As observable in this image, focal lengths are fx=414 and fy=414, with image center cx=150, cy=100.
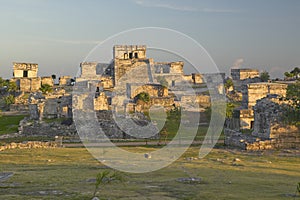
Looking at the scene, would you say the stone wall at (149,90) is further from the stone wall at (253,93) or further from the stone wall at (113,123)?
the stone wall at (253,93)

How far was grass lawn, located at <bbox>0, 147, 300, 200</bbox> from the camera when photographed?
16.1 m

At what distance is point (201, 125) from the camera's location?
48.6 m

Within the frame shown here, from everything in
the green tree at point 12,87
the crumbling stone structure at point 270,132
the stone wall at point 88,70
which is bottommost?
the crumbling stone structure at point 270,132

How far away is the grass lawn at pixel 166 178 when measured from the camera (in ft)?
52.7

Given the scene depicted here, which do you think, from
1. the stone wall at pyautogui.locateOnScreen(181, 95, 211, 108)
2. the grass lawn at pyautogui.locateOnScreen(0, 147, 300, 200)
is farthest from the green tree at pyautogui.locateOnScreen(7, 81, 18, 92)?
the grass lawn at pyautogui.locateOnScreen(0, 147, 300, 200)

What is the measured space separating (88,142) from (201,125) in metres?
14.6

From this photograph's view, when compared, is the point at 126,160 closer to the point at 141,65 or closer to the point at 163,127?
the point at 163,127

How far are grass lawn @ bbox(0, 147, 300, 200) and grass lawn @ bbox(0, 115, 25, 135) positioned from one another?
1795 centimetres

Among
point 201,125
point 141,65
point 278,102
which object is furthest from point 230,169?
point 141,65

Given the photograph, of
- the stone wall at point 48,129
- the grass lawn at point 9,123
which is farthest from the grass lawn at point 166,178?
the grass lawn at point 9,123

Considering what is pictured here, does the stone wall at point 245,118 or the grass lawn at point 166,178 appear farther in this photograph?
the stone wall at point 245,118

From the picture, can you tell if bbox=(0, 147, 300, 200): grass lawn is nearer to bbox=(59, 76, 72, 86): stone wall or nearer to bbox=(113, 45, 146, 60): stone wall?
bbox=(113, 45, 146, 60): stone wall

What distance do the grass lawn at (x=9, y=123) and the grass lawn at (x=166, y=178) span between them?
17.9 m

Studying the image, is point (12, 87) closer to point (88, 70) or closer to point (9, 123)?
point (88, 70)
